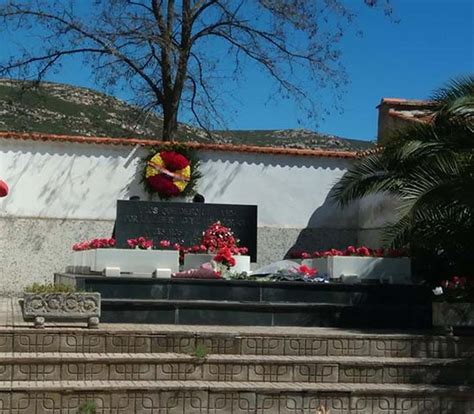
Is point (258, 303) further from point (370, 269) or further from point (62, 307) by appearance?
point (62, 307)

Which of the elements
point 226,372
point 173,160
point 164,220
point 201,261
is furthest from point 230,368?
point 173,160

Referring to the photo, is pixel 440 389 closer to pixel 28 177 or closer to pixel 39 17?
pixel 28 177

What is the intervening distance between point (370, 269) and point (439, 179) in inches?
86.4

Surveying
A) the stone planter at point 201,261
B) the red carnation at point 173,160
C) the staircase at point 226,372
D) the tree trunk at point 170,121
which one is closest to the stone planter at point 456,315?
the staircase at point 226,372

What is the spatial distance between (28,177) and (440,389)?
33.4 ft

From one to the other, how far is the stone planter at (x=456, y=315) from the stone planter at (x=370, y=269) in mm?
1847

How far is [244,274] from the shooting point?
13.1m

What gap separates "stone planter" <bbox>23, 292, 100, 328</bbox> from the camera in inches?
387

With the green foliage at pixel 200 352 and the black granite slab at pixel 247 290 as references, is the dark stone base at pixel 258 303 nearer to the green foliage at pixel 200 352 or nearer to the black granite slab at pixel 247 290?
the black granite slab at pixel 247 290

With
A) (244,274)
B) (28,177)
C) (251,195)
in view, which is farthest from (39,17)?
(244,274)

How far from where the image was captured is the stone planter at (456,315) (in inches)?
434

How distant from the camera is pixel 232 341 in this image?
993cm

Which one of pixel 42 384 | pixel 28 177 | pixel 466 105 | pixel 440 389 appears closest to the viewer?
pixel 42 384

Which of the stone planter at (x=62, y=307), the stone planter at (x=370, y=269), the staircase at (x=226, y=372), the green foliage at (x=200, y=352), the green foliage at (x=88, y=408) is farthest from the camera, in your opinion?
the stone planter at (x=370, y=269)
